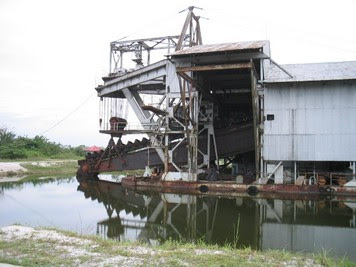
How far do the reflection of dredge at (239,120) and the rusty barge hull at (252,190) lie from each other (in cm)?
5

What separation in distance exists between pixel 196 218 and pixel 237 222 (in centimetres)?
164

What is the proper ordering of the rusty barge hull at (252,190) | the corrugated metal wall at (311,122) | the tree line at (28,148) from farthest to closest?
the tree line at (28,148), the corrugated metal wall at (311,122), the rusty barge hull at (252,190)

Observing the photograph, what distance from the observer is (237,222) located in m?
11.7

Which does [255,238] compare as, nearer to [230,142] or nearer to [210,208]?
[210,208]

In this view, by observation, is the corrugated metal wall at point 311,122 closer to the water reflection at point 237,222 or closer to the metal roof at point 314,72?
the metal roof at point 314,72

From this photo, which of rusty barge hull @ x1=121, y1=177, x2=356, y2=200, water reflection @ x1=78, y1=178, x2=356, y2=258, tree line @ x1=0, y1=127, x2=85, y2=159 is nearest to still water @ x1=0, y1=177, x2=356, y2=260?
water reflection @ x1=78, y1=178, x2=356, y2=258

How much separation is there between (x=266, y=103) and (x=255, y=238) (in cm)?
1180

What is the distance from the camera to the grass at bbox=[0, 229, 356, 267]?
234 inches

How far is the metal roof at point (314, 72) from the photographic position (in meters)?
18.9

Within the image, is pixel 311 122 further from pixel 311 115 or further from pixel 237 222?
pixel 237 222

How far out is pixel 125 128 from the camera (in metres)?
25.6

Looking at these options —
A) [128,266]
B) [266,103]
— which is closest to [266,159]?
[266,103]

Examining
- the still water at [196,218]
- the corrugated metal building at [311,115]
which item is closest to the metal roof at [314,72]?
the corrugated metal building at [311,115]

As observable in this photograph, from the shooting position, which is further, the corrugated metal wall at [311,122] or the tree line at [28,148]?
the tree line at [28,148]
